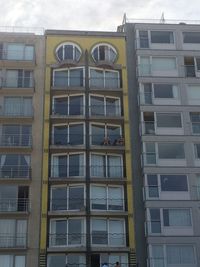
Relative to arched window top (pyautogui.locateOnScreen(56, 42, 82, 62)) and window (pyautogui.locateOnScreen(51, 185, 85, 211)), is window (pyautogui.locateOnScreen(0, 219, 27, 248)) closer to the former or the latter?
window (pyautogui.locateOnScreen(51, 185, 85, 211))

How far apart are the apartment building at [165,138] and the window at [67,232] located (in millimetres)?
6153

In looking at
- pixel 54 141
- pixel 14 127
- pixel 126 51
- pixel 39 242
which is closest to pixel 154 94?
pixel 126 51

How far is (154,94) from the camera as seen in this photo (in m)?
61.5

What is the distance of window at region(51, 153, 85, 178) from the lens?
57.4 metres

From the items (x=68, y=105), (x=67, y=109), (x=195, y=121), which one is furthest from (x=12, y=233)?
(x=195, y=121)

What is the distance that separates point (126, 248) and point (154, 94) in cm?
1881

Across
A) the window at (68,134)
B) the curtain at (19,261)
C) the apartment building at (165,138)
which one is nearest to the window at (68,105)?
the window at (68,134)

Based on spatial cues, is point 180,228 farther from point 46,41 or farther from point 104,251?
point 46,41

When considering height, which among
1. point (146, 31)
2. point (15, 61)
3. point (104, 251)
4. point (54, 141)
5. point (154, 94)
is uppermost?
point (146, 31)

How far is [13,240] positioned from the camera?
5431 centimetres

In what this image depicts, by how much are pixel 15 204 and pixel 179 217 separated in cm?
1785

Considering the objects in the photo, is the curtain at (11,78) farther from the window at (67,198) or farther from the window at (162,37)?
the window at (162,37)

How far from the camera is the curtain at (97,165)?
57.7m

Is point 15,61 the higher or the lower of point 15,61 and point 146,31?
the lower
